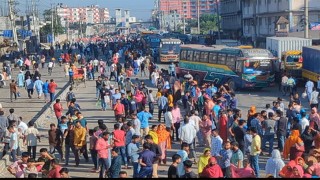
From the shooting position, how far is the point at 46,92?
30969mm

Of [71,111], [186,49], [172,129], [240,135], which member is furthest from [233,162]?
[186,49]

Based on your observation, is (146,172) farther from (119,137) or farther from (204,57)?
(204,57)

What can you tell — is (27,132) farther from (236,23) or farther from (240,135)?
(236,23)

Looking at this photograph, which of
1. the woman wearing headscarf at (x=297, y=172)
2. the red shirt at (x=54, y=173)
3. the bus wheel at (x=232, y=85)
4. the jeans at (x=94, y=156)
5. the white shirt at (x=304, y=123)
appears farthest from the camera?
the bus wheel at (x=232, y=85)

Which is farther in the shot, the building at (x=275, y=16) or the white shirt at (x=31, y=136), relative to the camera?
the building at (x=275, y=16)

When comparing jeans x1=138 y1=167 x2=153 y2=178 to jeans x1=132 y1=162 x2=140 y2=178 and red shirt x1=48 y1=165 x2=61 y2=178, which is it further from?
red shirt x1=48 y1=165 x2=61 y2=178

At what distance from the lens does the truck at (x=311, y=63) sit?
105ft

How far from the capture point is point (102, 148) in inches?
586

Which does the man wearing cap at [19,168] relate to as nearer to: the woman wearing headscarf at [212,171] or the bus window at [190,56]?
the woman wearing headscarf at [212,171]

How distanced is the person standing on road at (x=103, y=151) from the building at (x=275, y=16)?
43729mm

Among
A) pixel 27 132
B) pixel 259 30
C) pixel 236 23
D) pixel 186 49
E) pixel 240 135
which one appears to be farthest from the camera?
pixel 236 23

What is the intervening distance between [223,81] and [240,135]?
1888cm

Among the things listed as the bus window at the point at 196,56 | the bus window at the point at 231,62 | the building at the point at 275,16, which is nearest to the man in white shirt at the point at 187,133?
the bus window at the point at 231,62

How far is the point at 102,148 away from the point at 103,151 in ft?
0.25
